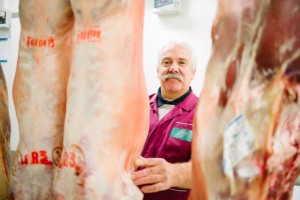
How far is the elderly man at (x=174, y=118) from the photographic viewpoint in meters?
1.68

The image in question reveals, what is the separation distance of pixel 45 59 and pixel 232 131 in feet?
1.69

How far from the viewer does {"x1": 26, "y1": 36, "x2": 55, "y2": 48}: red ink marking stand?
3.02 feet

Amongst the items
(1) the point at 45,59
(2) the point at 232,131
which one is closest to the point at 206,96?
(2) the point at 232,131

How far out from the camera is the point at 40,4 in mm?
909

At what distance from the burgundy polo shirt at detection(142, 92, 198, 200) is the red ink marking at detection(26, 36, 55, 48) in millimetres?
949

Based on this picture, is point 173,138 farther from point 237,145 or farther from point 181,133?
point 237,145

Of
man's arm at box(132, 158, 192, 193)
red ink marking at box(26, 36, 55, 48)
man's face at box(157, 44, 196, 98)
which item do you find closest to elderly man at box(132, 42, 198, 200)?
man's face at box(157, 44, 196, 98)

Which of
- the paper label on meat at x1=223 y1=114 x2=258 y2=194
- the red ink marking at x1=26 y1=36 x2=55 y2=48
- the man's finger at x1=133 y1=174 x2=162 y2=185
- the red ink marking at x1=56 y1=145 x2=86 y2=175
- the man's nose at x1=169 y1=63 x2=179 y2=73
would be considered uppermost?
the red ink marking at x1=26 y1=36 x2=55 y2=48

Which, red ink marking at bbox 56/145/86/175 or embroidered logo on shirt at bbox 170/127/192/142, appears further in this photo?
embroidered logo on shirt at bbox 170/127/192/142

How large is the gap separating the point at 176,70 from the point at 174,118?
0.33 metres

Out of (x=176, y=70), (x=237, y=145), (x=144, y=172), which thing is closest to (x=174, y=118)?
(x=176, y=70)

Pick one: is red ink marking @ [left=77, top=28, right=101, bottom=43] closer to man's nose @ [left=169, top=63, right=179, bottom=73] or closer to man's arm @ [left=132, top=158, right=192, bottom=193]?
man's arm @ [left=132, top=158, right=192, bottom=193]

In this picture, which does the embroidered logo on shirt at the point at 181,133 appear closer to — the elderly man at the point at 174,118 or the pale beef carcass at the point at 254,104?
the elderly man at the point at 174,118

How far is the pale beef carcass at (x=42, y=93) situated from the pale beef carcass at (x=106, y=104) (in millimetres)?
121
